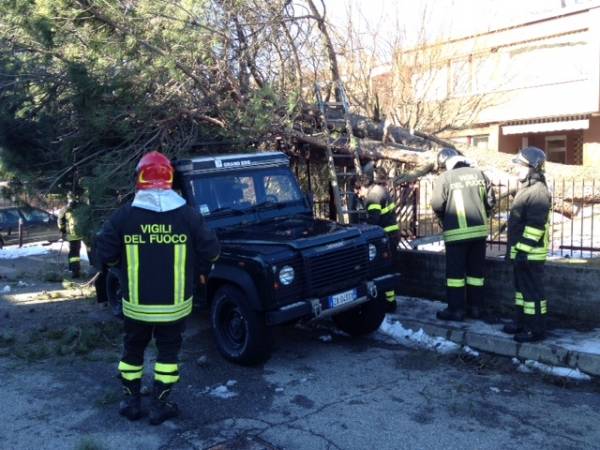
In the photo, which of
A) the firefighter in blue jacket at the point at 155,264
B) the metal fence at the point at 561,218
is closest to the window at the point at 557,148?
the metal fence at the point at 561,218

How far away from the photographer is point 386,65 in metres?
14.7

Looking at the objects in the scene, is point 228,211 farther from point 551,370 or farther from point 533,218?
point 551,370

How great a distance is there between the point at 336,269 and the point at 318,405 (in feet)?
4.54

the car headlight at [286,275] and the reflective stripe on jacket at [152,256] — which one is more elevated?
the reflective stripe on jacket at [152,256]

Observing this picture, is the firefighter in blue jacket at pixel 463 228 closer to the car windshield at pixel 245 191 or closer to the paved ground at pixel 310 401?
the paved ground at pixel 310 401

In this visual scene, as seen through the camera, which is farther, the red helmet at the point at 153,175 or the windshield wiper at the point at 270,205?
the windshield wiper at the point at 270,205

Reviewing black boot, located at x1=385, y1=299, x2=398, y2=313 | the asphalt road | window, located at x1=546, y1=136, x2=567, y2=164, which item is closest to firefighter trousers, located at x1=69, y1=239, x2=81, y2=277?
the asphalt road

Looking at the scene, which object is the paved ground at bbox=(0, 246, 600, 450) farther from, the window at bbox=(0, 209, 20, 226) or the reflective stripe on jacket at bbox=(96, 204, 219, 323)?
the window at bbox=(0, 209, 20, 226)

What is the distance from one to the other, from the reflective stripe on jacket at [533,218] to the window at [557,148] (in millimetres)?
18408

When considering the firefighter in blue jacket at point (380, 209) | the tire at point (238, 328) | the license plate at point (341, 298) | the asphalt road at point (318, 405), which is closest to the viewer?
the asphalt road at point (318, 405)

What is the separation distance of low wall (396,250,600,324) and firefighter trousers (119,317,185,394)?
402 centimetres

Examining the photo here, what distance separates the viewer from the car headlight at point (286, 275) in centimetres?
532

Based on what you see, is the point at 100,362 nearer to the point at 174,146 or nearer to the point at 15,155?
the point at 174,146

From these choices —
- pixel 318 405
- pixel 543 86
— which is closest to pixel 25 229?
pixel 318 405
